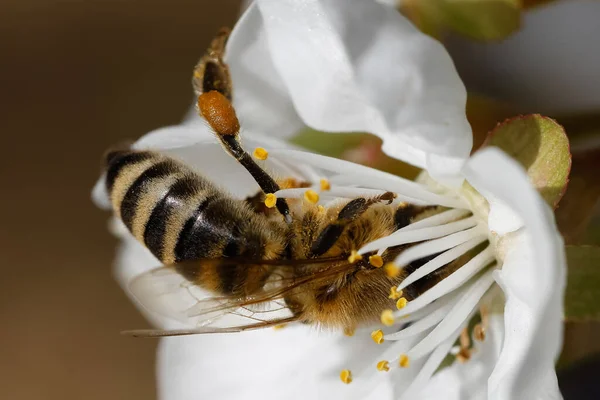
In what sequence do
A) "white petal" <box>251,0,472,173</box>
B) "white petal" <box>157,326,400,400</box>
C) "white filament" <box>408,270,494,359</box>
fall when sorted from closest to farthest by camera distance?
"white petal" <box>251,0,472,173</box>, "white filament" <box>408,270,494,359</box>, "white petal" <box>157,326,400,400</box>

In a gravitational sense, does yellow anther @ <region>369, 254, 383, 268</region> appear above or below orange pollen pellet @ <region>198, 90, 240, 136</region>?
below

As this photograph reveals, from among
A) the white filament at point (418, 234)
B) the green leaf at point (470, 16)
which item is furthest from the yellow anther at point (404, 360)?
the green leaf at point (470, 16)

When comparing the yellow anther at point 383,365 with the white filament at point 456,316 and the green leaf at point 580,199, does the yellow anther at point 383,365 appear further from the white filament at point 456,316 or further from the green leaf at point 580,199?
the green leaf at point 580,199

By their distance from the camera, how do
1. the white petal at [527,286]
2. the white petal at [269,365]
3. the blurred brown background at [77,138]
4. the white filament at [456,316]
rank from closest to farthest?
1. the white petal at [527,286]
2. the white filament at [456,316]
3. the white petal at [269,365]
4. the blurred brown background at [77,138]

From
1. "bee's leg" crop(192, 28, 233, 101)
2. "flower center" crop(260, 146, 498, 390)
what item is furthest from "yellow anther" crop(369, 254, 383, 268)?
"bee's leg" crop(192, 28, 233, 101)

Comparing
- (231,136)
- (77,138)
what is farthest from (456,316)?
(77,138)

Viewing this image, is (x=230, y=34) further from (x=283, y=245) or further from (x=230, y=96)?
(x=283, y=245)

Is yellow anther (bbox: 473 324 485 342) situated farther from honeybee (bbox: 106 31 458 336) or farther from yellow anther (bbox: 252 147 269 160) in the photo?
yellow anther (bbox: 252 147 269 160)
